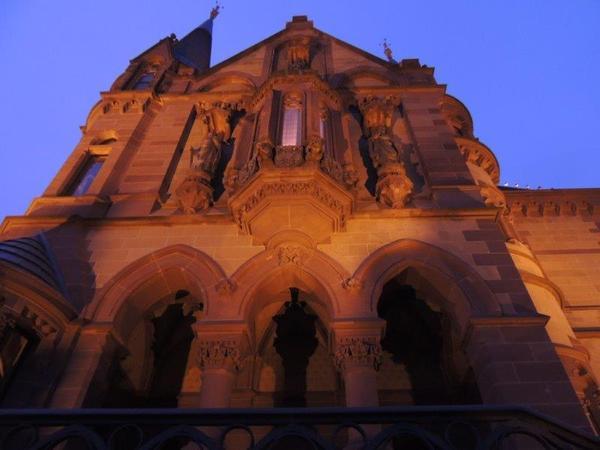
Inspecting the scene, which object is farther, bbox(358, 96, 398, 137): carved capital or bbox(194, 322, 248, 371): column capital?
bbox(358, 96, 398, 137): carved capital

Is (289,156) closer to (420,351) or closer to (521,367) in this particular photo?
(420,351)

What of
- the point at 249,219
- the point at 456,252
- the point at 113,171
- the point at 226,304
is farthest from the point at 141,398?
the point at 456,252

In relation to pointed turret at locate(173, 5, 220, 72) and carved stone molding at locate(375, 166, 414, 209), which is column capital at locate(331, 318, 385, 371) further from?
pointed turret at locate(173, 5, 220, 72)

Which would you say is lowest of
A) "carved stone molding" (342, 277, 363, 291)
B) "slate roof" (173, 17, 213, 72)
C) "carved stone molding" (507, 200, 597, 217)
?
"carved stone molding" (342, 277, 363, 291)

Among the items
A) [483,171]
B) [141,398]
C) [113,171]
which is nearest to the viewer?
[141,398]

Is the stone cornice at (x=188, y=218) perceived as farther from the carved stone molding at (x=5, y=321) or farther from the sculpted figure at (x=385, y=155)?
the carved stone molding at (x=5, y=321)

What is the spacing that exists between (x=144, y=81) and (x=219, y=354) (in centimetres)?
1315

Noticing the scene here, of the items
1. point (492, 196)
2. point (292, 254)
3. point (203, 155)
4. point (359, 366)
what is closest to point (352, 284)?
point (292, 254)

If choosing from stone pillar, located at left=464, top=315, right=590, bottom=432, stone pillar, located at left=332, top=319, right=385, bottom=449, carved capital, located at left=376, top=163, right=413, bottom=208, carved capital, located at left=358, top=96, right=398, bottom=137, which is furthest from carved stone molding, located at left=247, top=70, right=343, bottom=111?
stone pillar, located at left=464, top=315, right=590, bottom=432

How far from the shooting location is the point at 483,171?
46.1 feet

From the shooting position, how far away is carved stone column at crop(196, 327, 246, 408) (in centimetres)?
674

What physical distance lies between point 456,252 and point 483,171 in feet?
21.6

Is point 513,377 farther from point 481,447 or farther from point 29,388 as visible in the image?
point 29,388

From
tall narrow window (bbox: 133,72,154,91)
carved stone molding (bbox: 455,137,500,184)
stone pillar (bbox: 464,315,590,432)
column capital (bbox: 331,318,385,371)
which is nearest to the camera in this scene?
stone pillar (bbox: 464,315,590,432)
